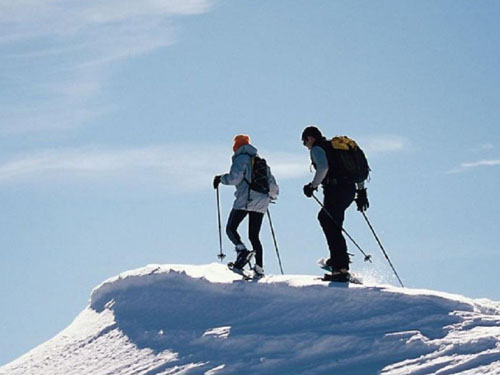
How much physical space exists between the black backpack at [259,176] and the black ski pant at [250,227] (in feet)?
1.49

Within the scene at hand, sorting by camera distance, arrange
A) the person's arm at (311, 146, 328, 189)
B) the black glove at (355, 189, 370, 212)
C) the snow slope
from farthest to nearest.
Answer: the black glove at (355, 189, 370, 212), the person's arm at (311, 146, 328, 189), the snow slope

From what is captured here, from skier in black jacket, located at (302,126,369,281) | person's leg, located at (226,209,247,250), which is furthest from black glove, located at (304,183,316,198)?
person's leg, located at (226,209,247,250)

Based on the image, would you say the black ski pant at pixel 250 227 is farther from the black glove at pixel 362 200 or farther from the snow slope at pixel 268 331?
the black glove at pixel 362 200

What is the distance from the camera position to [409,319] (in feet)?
40.2

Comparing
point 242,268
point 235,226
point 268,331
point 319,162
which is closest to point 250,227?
point 235,226

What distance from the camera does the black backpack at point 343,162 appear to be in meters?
14.1

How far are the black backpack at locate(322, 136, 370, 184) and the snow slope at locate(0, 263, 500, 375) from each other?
176cm

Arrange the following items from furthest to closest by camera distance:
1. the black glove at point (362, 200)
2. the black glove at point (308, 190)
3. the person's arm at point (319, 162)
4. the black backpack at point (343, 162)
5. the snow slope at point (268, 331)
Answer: the black glove at point (362, 200) < the black glove at point (308, 190) < the black backpack at point (343, 162) < the person's arm at point (319, 162) < the snow slope at point (268, 331)

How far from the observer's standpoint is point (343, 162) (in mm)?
14047

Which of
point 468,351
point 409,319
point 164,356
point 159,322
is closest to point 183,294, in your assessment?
point 159,322

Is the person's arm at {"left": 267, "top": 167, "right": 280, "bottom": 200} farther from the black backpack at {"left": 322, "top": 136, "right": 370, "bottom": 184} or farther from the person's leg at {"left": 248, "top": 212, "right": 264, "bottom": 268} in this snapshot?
the black backpack at {"left": 322, "top": 136, "right": 370, "bottom": 184}

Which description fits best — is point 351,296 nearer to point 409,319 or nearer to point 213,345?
point 409,319

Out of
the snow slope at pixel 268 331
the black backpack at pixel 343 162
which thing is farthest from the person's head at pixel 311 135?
the snow slope at pixel 268 331

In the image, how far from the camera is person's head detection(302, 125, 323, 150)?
14.2 m
